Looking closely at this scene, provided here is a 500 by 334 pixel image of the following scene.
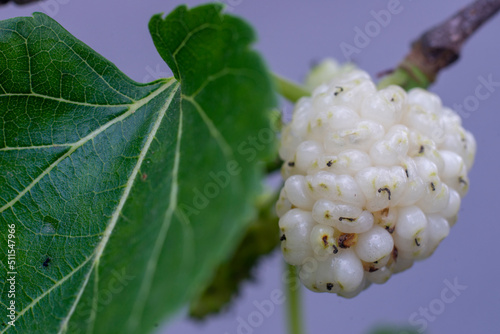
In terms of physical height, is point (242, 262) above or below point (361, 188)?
below

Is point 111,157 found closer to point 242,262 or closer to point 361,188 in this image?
point 361,188

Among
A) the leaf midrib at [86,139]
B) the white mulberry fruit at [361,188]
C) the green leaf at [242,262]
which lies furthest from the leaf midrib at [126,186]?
the green leaf at [242,262]

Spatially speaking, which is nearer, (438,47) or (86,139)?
(86,139)

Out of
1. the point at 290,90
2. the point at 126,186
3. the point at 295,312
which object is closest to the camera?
the point at 126,186

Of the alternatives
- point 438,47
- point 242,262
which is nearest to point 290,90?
point 438,47

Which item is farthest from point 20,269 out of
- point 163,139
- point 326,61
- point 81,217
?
point 326,61
